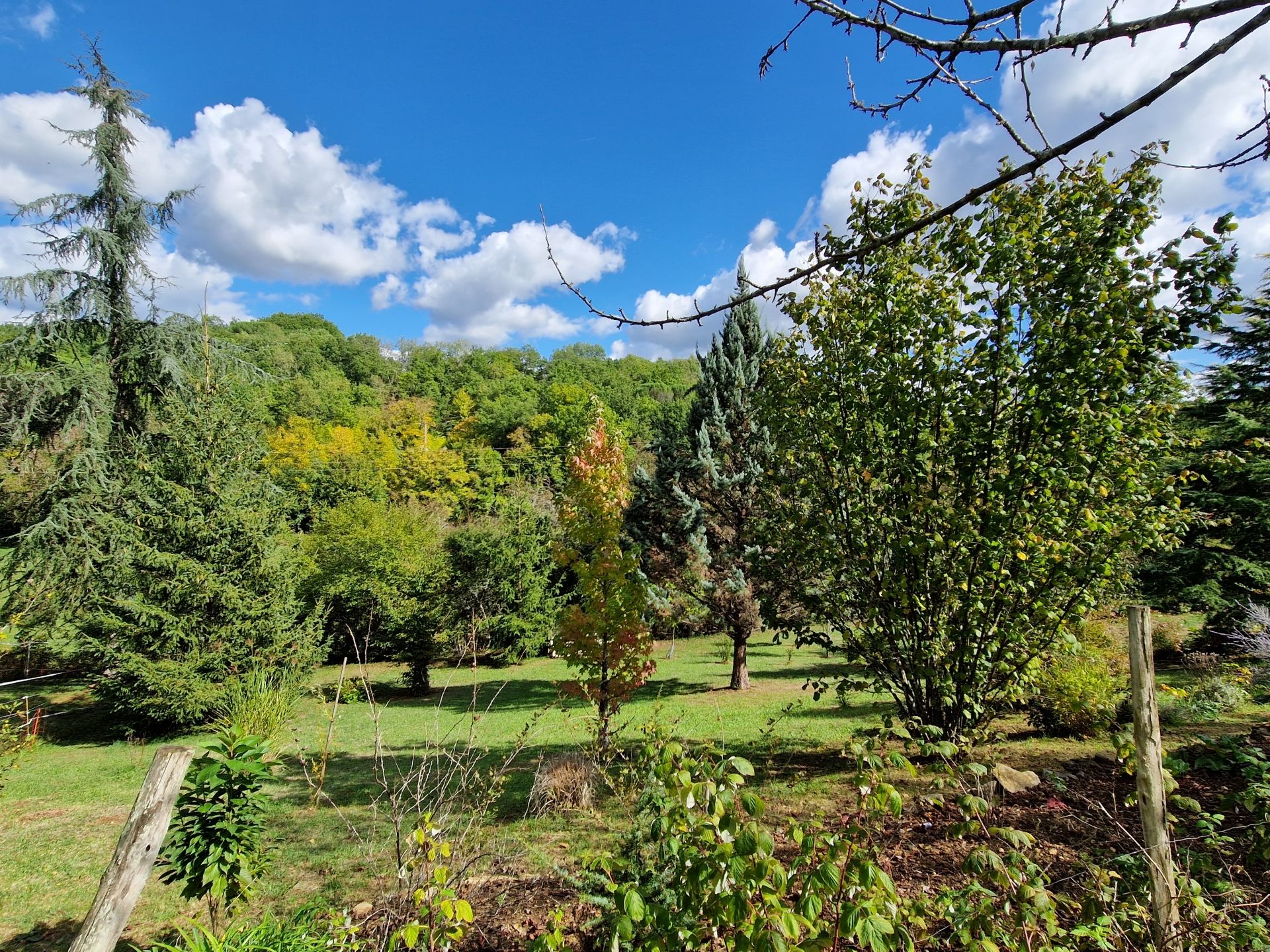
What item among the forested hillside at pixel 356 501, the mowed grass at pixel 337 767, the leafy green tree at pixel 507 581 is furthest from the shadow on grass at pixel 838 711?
the leafy green tree at pixel 507 581

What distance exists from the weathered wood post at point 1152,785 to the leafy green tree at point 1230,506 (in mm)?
11745

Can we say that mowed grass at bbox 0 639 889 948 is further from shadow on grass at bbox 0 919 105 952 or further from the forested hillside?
the forested hillside

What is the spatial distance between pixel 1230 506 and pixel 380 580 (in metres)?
22.8

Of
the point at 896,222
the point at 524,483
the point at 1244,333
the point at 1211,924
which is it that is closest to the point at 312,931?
the point at 1211,924

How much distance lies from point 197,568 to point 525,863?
985cm

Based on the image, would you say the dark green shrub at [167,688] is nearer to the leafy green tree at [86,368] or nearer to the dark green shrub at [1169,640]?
the leafy green tree at [86,368]

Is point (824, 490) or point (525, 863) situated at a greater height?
point (824, 490)

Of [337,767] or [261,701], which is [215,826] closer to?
[261,701]

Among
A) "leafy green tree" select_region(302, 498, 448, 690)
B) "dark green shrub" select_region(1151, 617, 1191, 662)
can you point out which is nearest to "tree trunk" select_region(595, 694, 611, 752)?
"leafy green tree" select_region(302, 498, 448, 690)

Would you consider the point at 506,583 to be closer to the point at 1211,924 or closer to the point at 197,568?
the point at 197,568

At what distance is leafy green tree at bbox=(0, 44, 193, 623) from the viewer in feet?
37.7

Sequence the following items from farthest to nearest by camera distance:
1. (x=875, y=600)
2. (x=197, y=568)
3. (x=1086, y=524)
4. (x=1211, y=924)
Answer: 1. (x=197, y=568)
2. (x=875, y=600)
3. (x=1086, y=524)
4. (x=1211, y=924)

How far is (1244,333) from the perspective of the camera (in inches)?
463

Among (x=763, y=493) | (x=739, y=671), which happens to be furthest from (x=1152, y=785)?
(x=739, y=671)
